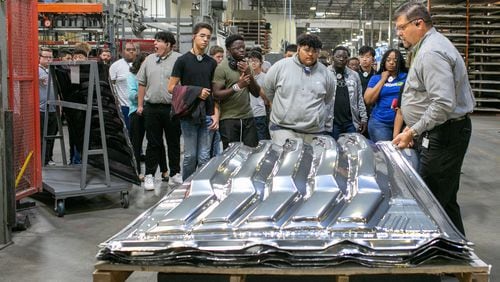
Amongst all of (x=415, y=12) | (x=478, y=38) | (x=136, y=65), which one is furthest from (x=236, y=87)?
(x=478, y=38)

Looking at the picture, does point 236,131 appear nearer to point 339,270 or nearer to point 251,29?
point 339,270

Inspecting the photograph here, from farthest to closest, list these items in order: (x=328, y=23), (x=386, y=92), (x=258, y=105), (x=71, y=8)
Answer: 1. (x=328, y=23)
2. (x=71, y=8)
3. (x=258, y=105)
4. (x=386, y=92)

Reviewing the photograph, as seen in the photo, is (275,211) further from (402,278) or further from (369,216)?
(402,278)

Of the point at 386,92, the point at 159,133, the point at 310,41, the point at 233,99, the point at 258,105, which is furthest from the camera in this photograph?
the point at 258,105

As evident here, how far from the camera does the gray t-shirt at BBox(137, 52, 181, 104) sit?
275 inches

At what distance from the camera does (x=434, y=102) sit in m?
3.54

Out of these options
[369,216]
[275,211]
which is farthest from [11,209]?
[369,216]

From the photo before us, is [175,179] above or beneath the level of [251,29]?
beneath

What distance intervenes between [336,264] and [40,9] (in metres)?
12.1

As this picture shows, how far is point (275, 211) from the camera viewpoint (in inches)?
104

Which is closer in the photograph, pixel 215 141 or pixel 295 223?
pixel 295 223

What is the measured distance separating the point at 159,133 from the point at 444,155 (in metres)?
4.12

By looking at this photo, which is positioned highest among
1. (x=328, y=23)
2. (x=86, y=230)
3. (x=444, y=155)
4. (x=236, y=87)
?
(x=328, y=23)

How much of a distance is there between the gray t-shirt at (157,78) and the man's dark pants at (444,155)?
3799 mm
